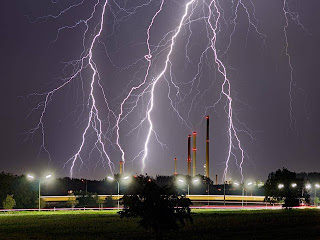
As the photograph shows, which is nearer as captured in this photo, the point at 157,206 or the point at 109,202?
the point at 157,206

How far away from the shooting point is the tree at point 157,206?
77.0ft

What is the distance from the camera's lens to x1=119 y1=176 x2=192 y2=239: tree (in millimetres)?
23484

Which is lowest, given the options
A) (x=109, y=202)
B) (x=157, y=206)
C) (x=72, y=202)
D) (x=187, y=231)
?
(x=187, y=231)

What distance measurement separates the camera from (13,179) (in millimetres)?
64688

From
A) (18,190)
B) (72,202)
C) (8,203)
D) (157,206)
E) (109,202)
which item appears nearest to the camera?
(157,206)

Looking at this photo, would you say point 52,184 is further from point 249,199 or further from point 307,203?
point 307,203

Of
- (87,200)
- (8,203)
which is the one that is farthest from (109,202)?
(8,203)

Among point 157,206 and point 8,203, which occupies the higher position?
point 157,206

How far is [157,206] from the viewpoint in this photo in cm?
2350

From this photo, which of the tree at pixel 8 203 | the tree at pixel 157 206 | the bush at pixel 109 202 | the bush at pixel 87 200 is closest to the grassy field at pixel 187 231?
the tree at pixel 157 206

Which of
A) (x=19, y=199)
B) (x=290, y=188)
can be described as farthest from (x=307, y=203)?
(x=19, y=199)

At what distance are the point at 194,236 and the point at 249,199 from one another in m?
60.7

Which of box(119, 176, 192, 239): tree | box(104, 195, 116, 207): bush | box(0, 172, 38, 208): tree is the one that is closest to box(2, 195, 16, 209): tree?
box(0, 172, 38, 208): tree

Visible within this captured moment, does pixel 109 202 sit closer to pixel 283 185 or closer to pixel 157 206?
pixel 283 185
